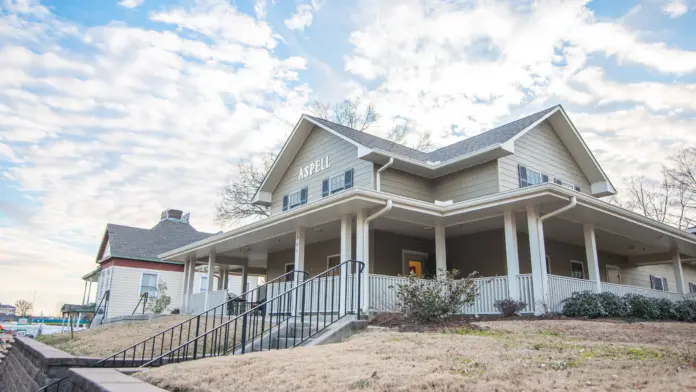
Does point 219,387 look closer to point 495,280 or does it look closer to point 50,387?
point 50,387

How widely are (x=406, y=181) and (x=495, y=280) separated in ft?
14.1

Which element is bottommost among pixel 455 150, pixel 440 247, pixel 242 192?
pixel 440 247

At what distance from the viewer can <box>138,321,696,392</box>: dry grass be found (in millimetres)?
3719

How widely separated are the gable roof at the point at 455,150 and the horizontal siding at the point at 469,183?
20 centimetres

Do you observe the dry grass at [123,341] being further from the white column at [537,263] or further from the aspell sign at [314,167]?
the aspell sign at [314,167]

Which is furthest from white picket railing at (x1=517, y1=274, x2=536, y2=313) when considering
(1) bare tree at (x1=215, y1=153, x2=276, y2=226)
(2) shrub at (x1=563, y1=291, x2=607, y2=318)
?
(1) bare tree at (x1=215, y1=153, x2=276, y2=226)

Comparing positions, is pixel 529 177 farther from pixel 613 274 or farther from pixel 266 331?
pixel 266 331

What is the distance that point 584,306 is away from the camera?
9906 millimetres

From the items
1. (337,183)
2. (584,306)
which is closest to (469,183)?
(337,183)

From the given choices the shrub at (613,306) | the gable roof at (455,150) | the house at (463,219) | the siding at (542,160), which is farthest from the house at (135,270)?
the shrub at (613,306)

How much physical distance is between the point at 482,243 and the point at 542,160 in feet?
11.6

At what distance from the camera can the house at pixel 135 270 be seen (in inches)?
922

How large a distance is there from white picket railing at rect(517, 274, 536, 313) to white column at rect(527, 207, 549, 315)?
0.14m

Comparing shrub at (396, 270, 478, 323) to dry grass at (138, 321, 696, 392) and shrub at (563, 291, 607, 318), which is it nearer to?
dry grass at (138, 321, 696, 392)
